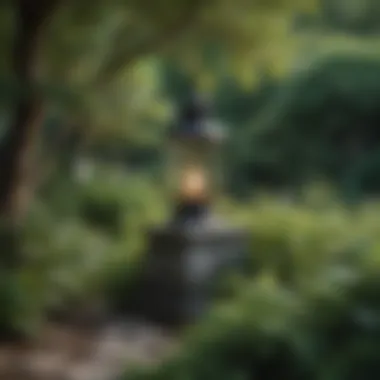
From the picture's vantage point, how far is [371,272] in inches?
135

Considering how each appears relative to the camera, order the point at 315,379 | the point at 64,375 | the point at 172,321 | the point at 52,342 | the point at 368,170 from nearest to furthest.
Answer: the point at 315,379 < the point at 64,375 < the point at 52,342 < the point at 172,321 < the point at 368,170

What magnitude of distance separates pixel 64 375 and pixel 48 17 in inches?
61.1

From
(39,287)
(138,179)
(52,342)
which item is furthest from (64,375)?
(138,179)

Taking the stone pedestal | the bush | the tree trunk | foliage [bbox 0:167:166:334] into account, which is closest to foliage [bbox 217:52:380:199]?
foliage [bbox 0:167:166:334]

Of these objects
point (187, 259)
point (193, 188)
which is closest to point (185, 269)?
point (187, 259)

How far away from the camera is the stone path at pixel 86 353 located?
3.92 metres

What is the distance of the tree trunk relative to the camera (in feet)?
15.0

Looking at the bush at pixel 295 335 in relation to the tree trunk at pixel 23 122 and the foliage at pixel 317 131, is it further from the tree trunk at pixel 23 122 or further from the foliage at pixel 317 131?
the foliage at pixel 317 131

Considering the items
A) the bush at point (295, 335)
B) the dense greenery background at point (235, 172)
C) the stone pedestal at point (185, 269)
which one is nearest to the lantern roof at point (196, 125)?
the dense greenery background at point (235, 172)

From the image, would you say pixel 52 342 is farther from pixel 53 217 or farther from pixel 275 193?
pixel 275 193

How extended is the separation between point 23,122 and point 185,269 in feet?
3.26

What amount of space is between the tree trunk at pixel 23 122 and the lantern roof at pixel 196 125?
2.96ft

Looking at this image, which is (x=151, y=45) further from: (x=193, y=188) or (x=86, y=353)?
(x=86, y=353)

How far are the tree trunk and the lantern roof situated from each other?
90cm
